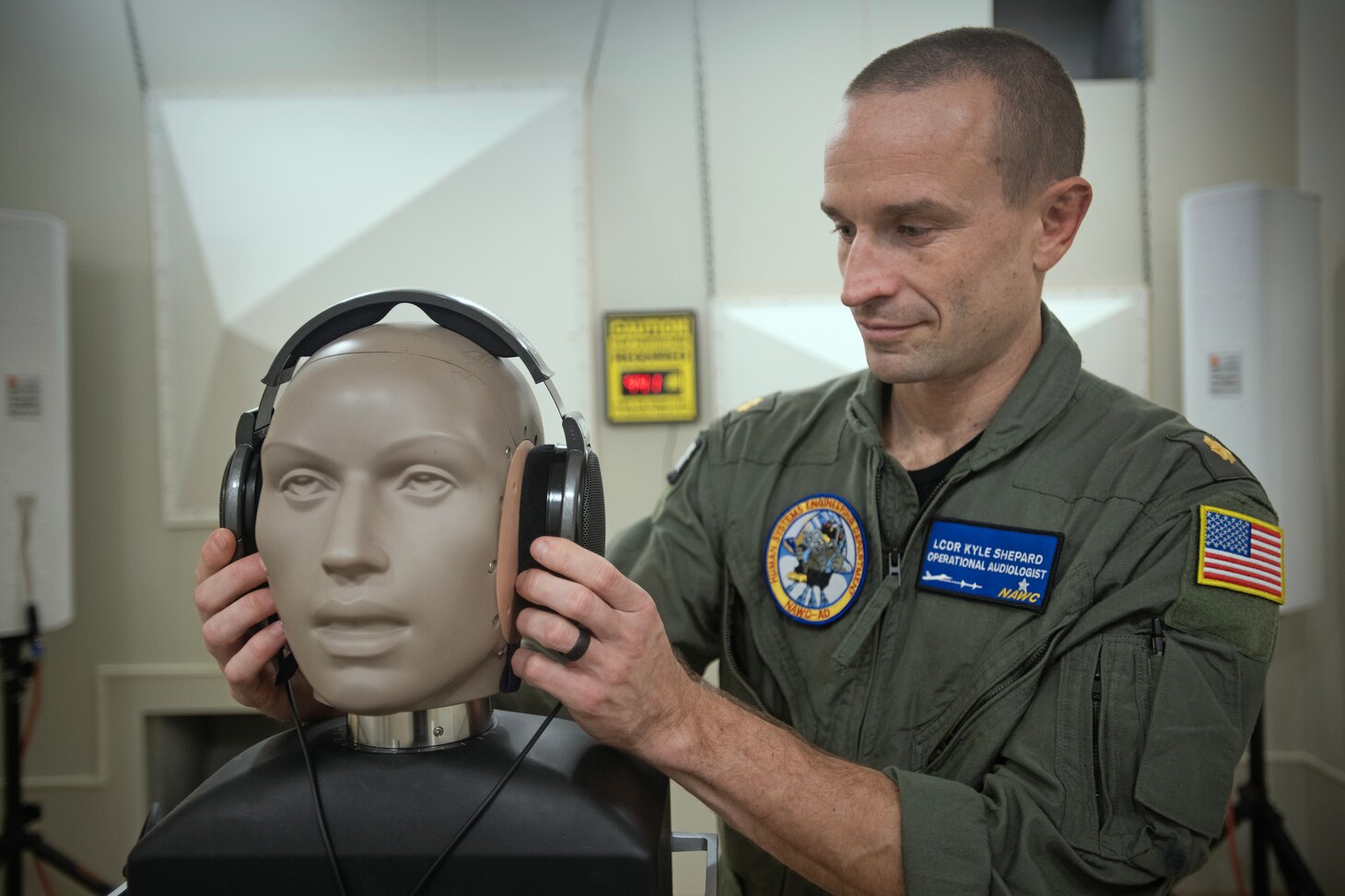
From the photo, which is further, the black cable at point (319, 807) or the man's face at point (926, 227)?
the man's face at point (926, 227)

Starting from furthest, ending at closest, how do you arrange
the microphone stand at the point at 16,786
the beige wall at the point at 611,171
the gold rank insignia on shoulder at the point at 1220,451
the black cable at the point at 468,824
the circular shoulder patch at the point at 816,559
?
the beige wall at the point at 611,171 < the microphone stand at the point at 16,786 < the circular shoulder patch at the point at 816,559 < the gold rank insignia on shoulder at the point at 1220,451 < the black cable at the point at 468,824

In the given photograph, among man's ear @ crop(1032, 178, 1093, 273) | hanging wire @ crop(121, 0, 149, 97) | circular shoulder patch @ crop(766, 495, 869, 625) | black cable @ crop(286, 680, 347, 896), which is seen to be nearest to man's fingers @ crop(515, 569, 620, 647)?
black cable @ crop(286, 680, 347, 896)

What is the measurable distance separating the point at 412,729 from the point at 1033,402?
0.80m

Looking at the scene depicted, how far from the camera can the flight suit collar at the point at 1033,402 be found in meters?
1.12

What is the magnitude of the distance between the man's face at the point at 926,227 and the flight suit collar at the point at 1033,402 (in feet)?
0.25

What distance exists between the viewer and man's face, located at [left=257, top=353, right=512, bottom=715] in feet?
2.54

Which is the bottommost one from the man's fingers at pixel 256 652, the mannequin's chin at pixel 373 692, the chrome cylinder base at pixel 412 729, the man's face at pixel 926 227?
the chrome cylinder base at pixel 412 729

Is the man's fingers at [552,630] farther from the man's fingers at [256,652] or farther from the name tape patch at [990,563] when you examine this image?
the name tape patch at [990,563]

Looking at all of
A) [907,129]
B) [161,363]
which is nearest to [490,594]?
[907,129]

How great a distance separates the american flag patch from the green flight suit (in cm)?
1

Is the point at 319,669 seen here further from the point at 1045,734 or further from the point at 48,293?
the point at 48,293

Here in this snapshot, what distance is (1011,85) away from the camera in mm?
1093

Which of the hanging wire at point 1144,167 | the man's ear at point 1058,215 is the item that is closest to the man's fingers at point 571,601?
the man's ear at point 1058,215

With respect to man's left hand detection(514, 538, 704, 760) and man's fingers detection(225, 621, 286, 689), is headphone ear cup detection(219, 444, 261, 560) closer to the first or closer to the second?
man's fingers detection(225, 621, 286, 689)
